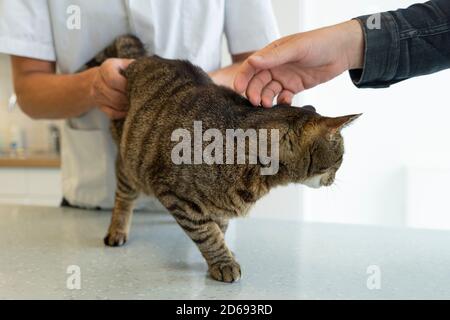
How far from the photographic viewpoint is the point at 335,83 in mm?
1949

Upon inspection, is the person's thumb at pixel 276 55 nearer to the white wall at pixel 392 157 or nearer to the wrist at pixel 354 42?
the wrist at pixel 354 42

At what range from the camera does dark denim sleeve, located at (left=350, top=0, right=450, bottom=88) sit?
961mm

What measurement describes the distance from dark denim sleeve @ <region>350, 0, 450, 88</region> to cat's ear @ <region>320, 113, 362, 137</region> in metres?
0.21

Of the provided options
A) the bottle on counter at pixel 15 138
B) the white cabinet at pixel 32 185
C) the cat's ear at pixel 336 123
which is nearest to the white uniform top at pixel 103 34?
the cat's ear at pixel 336 123

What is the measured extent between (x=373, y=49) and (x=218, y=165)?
42 centimetres

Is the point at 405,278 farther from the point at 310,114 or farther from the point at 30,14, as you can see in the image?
the point at 30,14

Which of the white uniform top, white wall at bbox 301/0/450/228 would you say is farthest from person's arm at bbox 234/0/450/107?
white wall at bbox 301/0/450/228

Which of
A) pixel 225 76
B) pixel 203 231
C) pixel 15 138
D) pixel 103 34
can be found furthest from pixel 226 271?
pixel 15 138

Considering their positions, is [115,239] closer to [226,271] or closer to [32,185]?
[226,271]

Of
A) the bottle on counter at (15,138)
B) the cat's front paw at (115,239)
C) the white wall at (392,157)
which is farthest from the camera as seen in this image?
the bottle on counter at (15,138)

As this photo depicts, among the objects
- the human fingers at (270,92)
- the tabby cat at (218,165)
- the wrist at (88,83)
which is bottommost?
the tabby cat at (218,165)

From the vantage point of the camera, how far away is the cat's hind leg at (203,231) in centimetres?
90

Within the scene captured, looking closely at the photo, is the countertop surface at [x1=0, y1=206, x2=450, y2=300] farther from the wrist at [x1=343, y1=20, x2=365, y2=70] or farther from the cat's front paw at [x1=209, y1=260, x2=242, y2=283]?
the wrist at [x1=343, y1=20, x2=365, y2=70]
